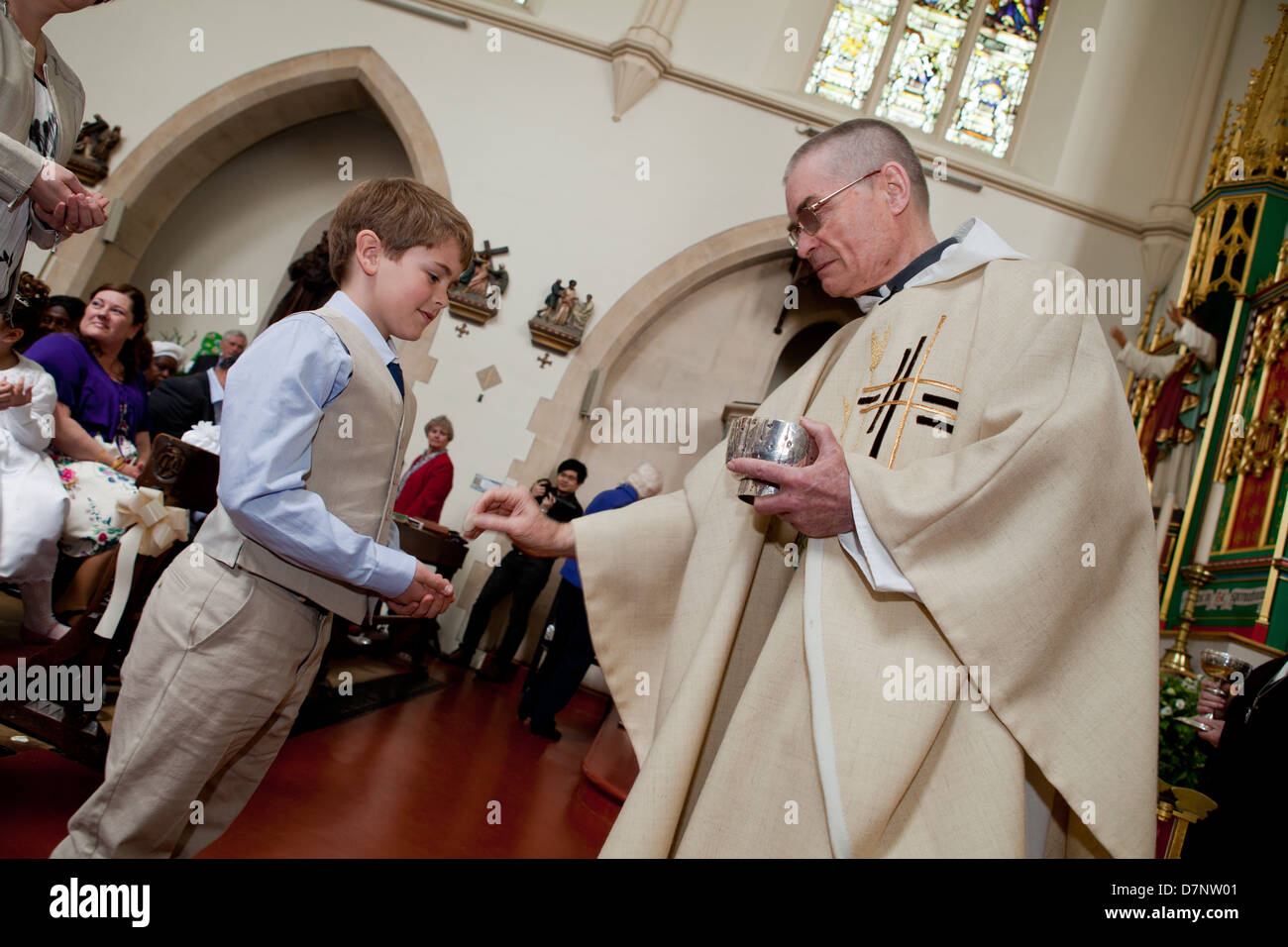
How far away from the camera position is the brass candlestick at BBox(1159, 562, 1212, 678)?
415cm

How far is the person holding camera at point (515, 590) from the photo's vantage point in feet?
19.3

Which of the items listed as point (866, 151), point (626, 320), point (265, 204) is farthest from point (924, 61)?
point (866, 151)

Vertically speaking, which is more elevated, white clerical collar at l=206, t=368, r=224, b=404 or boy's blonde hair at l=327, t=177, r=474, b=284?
boy's blonde hair at l=327, t=177, r=474, b=284

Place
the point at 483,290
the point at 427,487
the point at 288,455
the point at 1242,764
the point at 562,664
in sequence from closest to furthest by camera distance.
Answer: the point at 288,455 < the point at 1242,764 < the point at 562,664 < the point at 427,487 < the point at 483,290

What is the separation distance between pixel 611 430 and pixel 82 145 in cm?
551

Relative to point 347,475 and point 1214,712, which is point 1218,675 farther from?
point 347,475

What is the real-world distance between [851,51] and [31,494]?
843 centimetres

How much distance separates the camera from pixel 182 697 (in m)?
1.27

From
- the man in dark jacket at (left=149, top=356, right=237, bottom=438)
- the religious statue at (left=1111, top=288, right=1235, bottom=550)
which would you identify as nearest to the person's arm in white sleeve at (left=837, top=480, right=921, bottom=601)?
the man in dark jacket at (left=149, top=356, right=237, bottom=438)

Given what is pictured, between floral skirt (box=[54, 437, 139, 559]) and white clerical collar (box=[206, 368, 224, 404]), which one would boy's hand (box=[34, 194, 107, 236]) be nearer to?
floral skirt (box=[54, 437, 139, 559])

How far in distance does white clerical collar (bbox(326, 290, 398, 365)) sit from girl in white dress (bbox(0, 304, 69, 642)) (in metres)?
2.11
